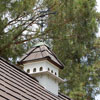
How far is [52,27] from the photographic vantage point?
33.6ft

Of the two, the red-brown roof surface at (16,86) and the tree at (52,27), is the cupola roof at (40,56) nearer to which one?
the red-brown roof surface at (16,86)

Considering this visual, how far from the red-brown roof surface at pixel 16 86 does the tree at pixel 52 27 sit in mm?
4767

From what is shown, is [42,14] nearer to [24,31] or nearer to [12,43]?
[24,31]

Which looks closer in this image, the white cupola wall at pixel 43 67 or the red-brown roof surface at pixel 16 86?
the red-brown roof surface at pixel 16 86

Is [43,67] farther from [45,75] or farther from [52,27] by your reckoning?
[52,27]

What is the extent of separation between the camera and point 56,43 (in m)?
11.1

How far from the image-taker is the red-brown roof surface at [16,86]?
316 cm

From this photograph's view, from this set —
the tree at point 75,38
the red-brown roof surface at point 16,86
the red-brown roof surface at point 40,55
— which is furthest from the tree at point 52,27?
the red-brown roof surface at point 16,86

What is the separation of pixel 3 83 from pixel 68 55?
32.3ft

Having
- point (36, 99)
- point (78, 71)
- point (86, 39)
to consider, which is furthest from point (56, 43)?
point (36, 99)

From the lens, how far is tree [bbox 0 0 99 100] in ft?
→ 30.5

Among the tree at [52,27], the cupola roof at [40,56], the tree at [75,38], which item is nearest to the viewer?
the cupola roof at [40,56]

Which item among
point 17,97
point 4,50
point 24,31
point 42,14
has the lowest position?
point 17,97

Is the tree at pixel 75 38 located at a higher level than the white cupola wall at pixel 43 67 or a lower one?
higher
